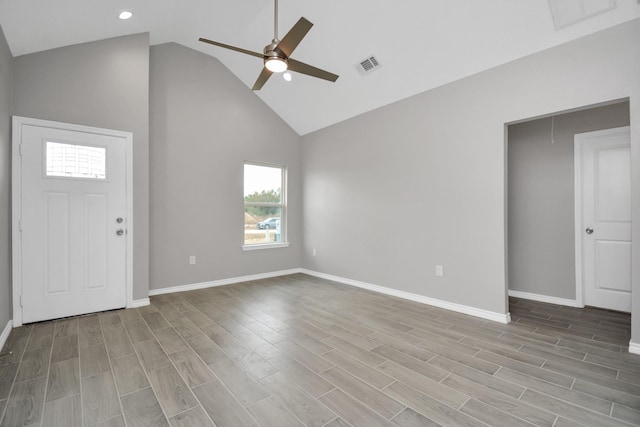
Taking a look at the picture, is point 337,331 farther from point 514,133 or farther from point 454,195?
point 514,133

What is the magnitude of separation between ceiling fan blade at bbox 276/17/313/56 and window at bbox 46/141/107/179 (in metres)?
2.47

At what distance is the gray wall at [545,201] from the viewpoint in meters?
3.70

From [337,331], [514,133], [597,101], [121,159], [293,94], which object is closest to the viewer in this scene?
[597,101]

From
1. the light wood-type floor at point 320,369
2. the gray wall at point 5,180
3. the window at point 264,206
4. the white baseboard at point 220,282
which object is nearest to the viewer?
the light wood-type floor at point 320,369

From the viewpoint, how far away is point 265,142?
5312 millimetres

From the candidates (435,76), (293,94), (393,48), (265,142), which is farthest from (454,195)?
(265,142)

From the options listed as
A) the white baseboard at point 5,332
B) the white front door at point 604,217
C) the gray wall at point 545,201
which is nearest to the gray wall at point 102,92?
the white baseboard at point 5,332

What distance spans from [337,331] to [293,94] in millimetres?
3696

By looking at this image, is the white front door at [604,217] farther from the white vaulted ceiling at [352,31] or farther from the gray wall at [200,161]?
the gray wall at [200,161]

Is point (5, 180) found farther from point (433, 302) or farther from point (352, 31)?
point (433, 302)

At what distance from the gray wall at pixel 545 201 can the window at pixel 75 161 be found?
524 cm

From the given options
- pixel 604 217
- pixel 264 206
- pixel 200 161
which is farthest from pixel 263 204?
pixel 604 217

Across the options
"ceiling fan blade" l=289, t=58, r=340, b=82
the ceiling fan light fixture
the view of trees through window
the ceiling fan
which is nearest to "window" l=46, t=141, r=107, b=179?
the ceiling fan

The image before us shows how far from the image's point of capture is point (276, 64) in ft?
8.36
